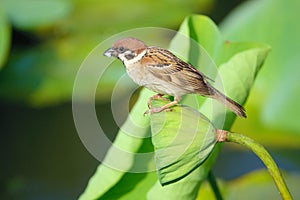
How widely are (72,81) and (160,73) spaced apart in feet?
4.48

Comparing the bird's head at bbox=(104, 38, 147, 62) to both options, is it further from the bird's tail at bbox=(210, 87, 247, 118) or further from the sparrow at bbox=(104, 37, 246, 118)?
the bird's tail at bbox=(210, 87, 247, 118)

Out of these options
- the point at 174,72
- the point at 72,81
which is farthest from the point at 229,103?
the point at 72,81

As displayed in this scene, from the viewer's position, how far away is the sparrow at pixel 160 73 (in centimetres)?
78

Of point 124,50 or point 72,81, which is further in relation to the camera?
point 72,81

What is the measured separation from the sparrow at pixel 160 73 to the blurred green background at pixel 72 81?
2.67 feet

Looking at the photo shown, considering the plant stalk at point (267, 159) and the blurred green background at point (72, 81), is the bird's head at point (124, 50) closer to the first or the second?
the plant stalk at point (267, 159)

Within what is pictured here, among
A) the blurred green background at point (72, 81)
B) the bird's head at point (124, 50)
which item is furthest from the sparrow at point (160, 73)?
the blurred green background at point (72, 81)

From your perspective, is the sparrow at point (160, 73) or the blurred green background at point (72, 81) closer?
the sparrow at point (160, 73)

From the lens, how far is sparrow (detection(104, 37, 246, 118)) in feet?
2.56

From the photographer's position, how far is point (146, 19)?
238 cm

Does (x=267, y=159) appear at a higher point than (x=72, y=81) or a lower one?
higher

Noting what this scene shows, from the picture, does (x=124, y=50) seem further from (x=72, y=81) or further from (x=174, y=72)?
(x=72, y=81)

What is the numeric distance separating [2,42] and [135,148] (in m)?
1.08

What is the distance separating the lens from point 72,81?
2135 millimetres
